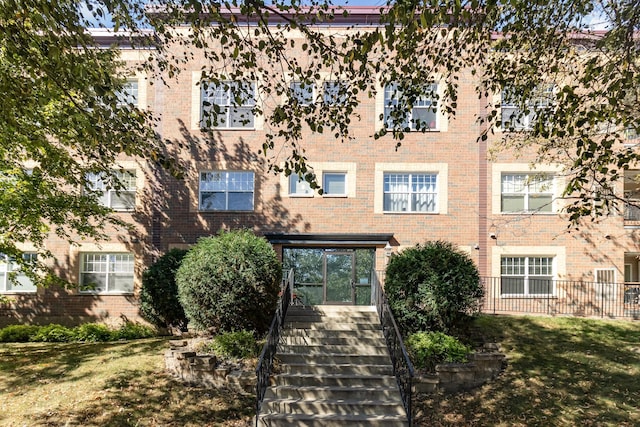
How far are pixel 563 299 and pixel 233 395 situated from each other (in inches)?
484

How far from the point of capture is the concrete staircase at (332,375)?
26.8 ft

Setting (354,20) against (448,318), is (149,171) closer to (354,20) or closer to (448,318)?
(354,20)

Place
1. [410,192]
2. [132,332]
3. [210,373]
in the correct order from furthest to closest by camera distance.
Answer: [410,192], [132,332], [210,373]

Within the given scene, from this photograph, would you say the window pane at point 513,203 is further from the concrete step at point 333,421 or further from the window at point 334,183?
the concrete step at point 333,421

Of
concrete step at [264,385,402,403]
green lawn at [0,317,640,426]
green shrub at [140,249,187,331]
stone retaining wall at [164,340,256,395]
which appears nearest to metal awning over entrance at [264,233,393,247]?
green shrub at [140,249,187,331]

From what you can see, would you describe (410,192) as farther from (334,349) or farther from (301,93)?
(301,93)

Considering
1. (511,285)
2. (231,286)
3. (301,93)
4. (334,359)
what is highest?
(301,93)

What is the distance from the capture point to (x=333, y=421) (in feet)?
26.3

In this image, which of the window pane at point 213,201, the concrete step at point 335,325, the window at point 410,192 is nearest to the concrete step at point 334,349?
the concrete step at point 335,325

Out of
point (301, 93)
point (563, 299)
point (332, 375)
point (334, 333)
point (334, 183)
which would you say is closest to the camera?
point (301, 93)

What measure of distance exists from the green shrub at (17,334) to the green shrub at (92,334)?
1.44 metres

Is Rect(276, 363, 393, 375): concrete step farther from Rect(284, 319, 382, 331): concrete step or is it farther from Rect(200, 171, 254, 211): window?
Rect(200, 171, 254, 211): window

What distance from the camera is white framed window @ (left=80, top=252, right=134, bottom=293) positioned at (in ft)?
52.9

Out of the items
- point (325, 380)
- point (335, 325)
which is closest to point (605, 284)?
point (335, 325)
